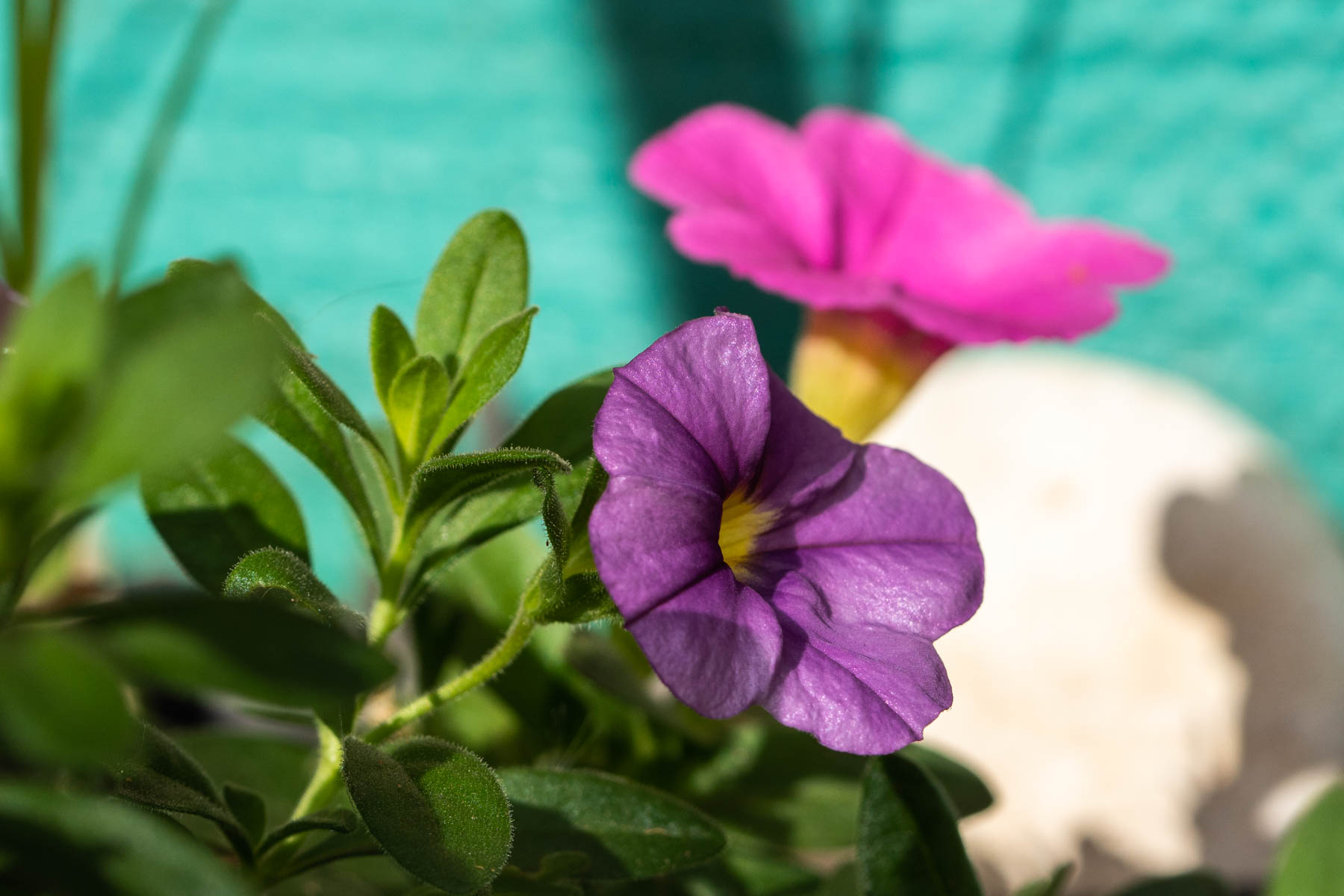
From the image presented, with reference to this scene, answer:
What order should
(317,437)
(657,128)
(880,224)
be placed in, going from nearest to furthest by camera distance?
(317,437), (880,224), (657,128)

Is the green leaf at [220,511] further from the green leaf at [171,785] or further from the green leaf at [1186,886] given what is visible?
the green leaf at [1186,886]

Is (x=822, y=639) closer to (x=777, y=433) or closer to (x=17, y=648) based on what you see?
(x=777, y=433)

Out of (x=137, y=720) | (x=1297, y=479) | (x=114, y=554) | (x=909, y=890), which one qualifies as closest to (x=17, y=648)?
(x=137, y=720)

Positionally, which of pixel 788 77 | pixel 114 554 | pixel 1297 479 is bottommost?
pixel 114 554

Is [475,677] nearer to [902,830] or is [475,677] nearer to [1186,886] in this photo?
[902,830]

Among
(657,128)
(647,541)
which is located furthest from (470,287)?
(657,128)

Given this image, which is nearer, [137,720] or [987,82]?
[137,720]

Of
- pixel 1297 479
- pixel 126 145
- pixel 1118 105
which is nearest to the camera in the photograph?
pixel 1297 479
